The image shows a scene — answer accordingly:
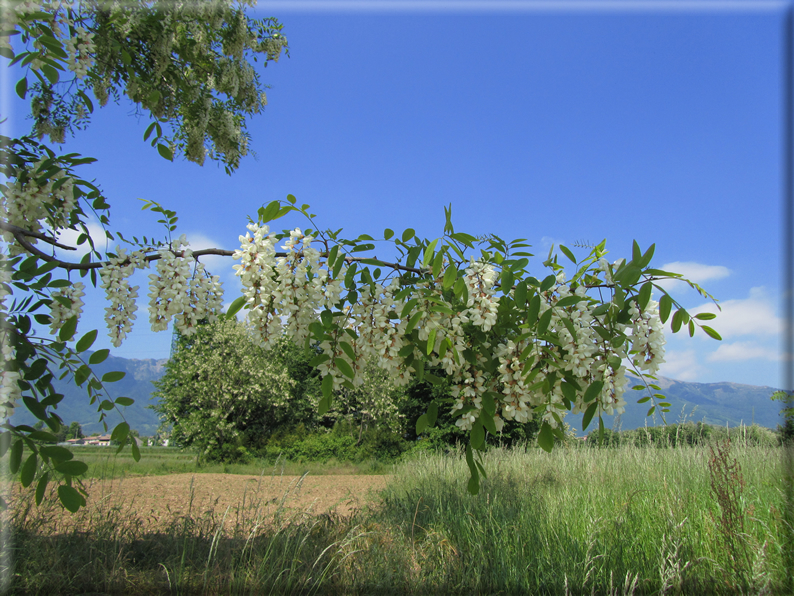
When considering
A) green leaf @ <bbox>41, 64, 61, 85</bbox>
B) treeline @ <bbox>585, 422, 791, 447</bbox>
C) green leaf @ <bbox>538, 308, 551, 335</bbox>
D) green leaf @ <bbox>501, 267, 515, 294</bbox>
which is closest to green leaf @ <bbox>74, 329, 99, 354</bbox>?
green leaf @ <bbox>41, 64, 61, 85</bbox>

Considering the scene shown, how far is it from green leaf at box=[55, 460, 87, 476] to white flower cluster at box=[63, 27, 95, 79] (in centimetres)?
226

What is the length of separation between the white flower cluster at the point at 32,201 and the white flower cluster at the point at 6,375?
1.79ft

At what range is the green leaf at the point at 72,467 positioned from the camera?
1.40 m

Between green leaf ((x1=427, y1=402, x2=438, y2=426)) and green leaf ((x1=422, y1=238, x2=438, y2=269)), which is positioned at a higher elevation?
green leaf ((x1=422, y1=238, x2=438, y2=269))

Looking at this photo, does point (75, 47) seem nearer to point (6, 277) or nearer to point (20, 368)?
point (6, 277)

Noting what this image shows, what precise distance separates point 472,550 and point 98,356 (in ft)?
8.39

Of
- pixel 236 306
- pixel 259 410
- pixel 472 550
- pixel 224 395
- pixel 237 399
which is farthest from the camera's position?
pixel 259 410

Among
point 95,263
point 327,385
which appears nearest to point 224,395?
point 95,263

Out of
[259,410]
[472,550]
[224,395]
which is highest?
[472,550]

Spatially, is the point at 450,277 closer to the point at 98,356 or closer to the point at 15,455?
the point at 98,356

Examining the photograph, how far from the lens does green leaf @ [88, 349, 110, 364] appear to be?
166 cm

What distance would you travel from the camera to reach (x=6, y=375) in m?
1.45

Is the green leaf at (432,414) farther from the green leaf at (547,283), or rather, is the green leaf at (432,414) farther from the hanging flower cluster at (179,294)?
the hanging flower cluster at (179,294)

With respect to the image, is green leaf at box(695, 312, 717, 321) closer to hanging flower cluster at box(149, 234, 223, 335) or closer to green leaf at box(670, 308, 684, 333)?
green leaf at box(670, 308, 684, 333)
